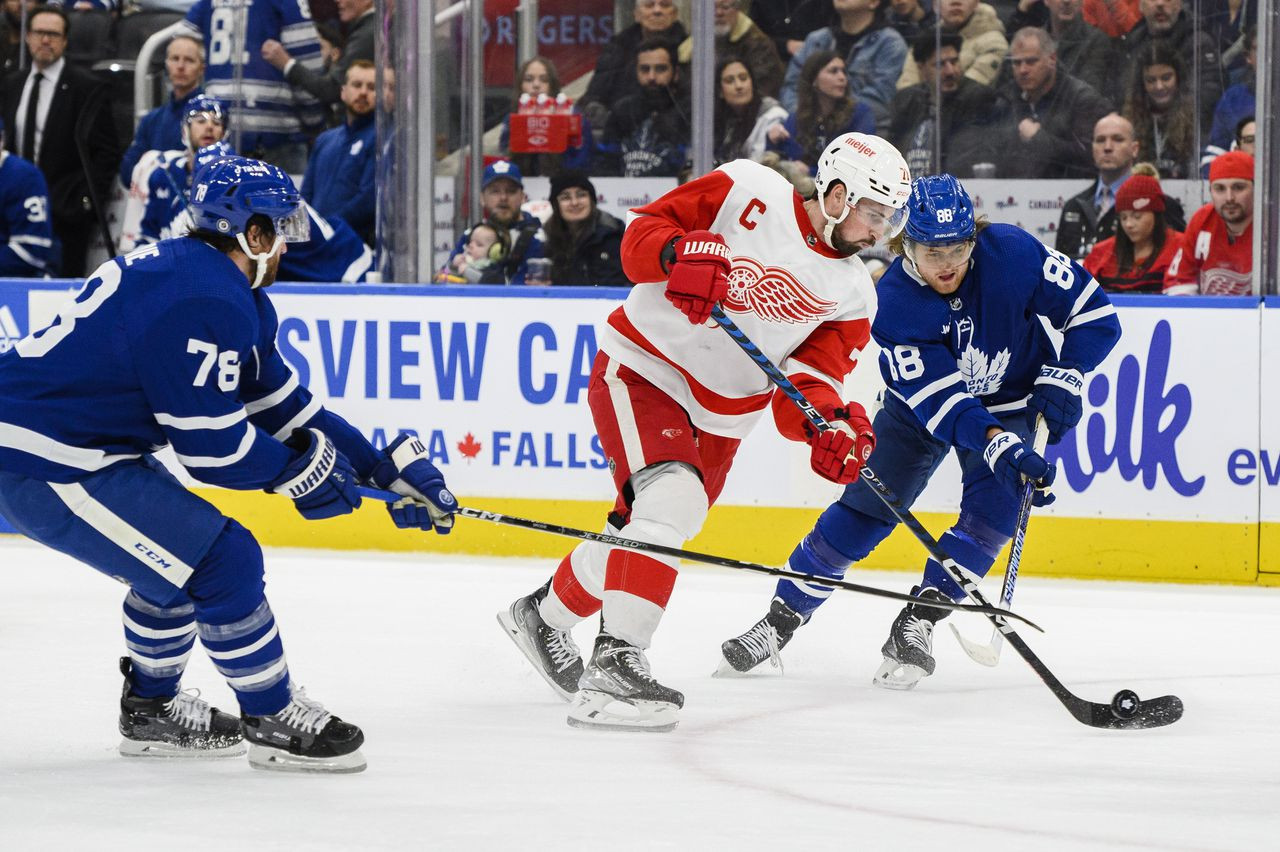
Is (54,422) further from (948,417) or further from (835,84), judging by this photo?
(835,84)

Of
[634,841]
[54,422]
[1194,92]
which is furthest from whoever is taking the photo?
[1194,92]

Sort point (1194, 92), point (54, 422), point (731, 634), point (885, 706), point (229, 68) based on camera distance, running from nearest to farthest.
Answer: point (54, 422) → point (885, 706) → point (731, 634) → point (1194, 92) → point (229, 68)

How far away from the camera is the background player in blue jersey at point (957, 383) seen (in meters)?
3.64

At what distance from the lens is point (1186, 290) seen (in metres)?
5.25

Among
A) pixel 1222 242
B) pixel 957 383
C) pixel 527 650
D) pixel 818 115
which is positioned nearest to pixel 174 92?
pixel 818 115

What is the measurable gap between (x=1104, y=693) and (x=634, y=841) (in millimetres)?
1634

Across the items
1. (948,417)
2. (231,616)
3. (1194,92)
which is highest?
(1194,92)

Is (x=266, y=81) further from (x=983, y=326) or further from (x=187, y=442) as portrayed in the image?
(x=187, y=442)

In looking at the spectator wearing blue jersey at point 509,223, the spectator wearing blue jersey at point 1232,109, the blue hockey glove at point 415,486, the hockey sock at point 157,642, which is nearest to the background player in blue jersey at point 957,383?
the blue hockey glove at point 415,486

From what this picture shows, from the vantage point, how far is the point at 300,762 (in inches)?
Answer: 113

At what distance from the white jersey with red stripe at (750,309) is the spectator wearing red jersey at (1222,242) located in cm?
209

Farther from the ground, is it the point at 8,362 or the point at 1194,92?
the point at 1194,92

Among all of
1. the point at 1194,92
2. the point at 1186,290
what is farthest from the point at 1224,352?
the point at 1194,92

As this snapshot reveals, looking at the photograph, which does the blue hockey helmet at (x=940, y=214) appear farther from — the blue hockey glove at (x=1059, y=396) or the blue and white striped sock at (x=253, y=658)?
the blue and white striped sock at (x=253, y=658)
